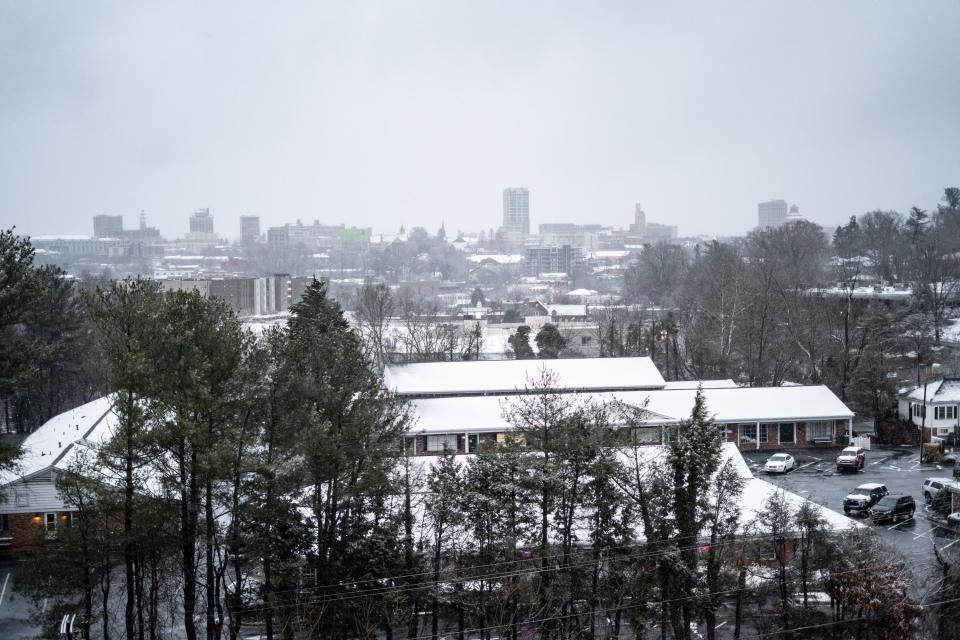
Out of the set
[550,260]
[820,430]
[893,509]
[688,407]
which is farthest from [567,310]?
[550,260]

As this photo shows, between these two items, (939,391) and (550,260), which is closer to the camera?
(939,391)

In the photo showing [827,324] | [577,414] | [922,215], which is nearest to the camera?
[577,414]

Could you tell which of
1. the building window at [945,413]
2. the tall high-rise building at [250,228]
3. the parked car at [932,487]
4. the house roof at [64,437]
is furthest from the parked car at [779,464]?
the tall high-rise building at [250,228]

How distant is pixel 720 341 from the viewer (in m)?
36.9

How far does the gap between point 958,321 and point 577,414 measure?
33.5m

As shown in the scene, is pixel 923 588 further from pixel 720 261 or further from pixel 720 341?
pixel 720 261

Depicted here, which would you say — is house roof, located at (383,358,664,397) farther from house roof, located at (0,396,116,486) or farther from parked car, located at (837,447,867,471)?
house roof, located at (0,396,116,486)

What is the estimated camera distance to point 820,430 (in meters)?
24.0

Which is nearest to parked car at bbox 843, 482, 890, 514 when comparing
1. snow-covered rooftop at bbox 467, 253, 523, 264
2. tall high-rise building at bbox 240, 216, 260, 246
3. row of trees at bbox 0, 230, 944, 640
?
row of trees at bbox 0, 230, 944, 640

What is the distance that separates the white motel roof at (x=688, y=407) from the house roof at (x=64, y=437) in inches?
266

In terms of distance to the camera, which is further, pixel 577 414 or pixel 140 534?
pixel 577 414

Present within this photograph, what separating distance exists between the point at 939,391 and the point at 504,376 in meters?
10.8

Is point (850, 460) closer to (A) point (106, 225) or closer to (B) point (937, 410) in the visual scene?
(B) point (937, 410)

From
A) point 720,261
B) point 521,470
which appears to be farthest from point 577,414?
point 720,261
